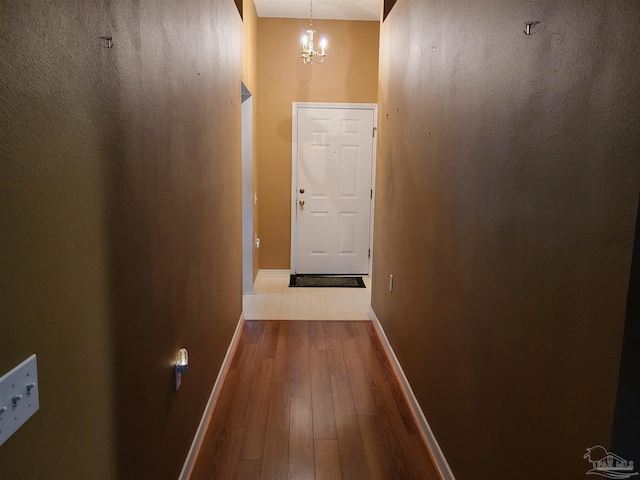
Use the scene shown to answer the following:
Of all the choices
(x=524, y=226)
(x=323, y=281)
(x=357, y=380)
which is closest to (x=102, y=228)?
(x=524, y=226)

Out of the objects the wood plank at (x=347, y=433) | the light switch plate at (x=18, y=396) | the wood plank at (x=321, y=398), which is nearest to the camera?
the light switch plate at (x=18, y=396)

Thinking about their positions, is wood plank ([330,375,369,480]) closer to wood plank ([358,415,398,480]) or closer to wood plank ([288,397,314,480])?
wood plank ([358,415,398,480])

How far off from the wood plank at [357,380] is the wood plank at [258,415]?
0.51 m

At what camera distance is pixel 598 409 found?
3.36ft

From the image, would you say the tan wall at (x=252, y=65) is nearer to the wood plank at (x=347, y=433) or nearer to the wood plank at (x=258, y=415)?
the wood plank at (x=258, y=415)

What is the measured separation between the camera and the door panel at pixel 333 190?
5.46 metres

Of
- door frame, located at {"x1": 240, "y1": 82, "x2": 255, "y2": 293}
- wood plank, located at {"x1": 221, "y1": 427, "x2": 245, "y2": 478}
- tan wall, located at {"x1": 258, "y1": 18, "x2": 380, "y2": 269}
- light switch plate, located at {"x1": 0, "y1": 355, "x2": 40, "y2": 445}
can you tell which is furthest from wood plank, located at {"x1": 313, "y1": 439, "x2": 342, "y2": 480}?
tan wall, located at {"x1": 258, "y1": 18, "x2": 380, "y2": 269}

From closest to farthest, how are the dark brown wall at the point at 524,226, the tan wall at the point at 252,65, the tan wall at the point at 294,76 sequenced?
the dark brown wall at the point at 524,226
the tan wall at the point at 252,65
the tan wall at the point at 294,76

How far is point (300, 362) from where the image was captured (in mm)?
3340

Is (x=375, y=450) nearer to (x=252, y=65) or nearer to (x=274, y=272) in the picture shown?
(x=274, y=272)

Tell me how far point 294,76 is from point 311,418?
3869 millimetres

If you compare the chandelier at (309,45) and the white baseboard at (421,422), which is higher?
the chandelier at (309,45)

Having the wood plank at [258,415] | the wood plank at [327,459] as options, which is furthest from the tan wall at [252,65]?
the wood plank at [327,459]

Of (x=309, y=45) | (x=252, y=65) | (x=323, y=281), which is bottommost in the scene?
(x=323, y=281)
